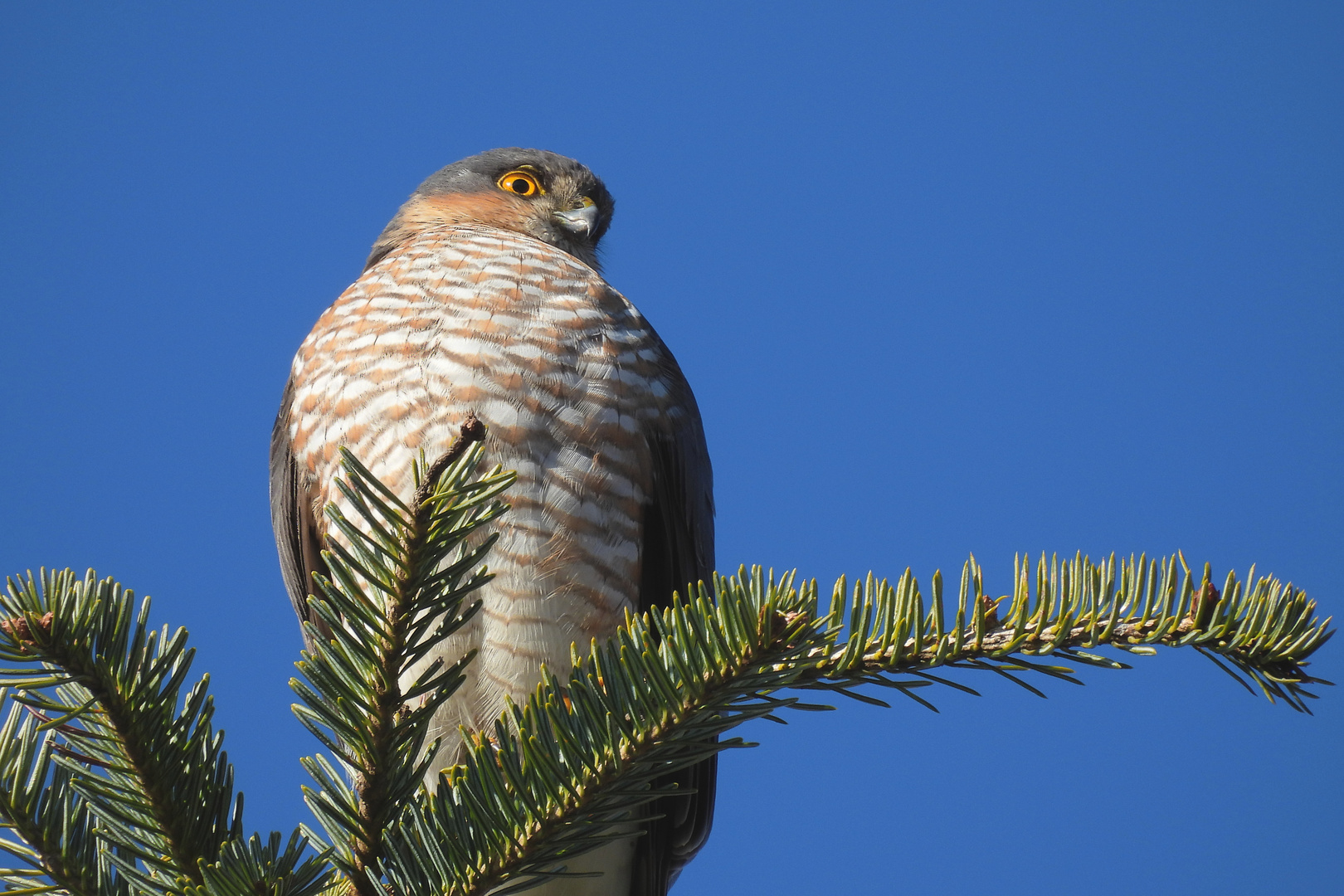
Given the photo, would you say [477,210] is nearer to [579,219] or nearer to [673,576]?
[579,219]

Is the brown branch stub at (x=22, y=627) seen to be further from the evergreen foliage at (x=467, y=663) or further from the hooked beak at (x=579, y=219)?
the hooked beak at (x=579, y=219)

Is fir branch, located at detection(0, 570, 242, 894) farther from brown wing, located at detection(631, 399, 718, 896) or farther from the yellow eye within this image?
the yellow eye

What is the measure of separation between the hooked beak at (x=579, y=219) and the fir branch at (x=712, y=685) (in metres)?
3.72

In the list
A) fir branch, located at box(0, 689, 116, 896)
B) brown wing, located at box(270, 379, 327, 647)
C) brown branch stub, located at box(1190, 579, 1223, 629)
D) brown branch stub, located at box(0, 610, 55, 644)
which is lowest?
fir branch, located at box(0, 689, 116, 896)

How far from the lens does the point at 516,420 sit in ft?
10.7

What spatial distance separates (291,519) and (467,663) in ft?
7.52

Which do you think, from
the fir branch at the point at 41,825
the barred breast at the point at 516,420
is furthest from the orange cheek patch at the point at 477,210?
the fir branch at the point at 41,825

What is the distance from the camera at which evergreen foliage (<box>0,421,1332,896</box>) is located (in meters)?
1.54

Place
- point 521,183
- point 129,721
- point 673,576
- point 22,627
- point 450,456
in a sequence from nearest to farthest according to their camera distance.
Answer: point 450,456 → point 22,627 → point 129,721 → point 673,576 → point 521,183

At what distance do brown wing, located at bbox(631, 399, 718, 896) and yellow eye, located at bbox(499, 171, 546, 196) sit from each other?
194cm

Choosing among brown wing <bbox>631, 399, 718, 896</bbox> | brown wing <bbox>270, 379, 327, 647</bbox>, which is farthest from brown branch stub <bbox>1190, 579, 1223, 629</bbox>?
brown wing <bbox>270, 379, 327, 647</bbox>

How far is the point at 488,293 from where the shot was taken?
3539mm

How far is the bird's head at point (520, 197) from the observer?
5.08 meters

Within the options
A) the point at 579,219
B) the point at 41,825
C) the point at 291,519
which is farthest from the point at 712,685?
the point at 579,219
